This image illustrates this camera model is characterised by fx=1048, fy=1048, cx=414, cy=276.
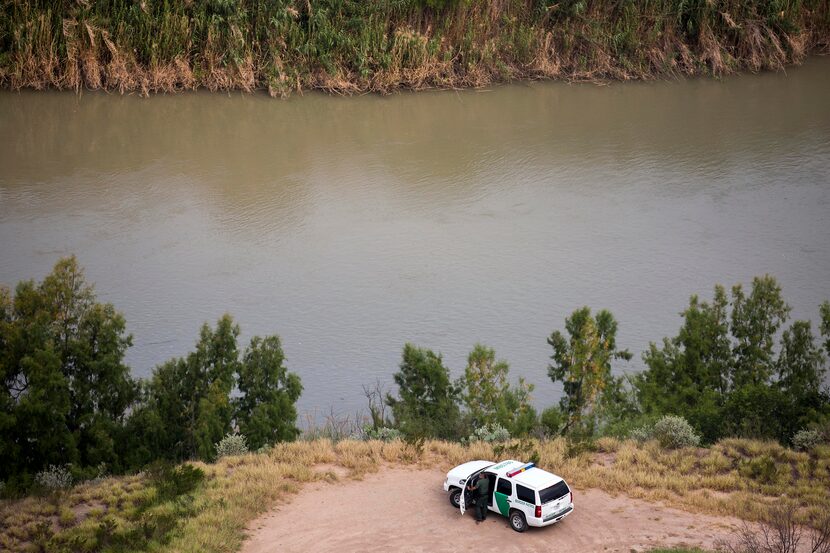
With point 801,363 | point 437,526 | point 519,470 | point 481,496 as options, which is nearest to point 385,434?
point 437,526

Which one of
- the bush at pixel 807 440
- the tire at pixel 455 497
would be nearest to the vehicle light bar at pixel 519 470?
the tire at pixel 455 497

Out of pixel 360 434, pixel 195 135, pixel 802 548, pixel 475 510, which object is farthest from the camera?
pixel 195 135

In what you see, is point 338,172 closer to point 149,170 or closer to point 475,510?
point 149,170

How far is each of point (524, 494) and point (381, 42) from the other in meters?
21.5

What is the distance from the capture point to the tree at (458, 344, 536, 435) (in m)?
16.0

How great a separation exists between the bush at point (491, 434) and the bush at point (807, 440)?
4061 millimetres

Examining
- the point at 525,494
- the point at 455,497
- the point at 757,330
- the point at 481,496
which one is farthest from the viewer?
the point at 757,330

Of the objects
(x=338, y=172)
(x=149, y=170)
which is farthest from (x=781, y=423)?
(x=149, y=170)

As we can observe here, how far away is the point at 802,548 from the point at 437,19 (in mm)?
23412

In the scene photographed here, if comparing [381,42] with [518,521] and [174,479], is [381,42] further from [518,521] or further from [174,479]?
[518,521]

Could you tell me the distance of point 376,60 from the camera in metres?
31.5

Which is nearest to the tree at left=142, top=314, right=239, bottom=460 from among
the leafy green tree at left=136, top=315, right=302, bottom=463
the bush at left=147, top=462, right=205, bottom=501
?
the leafy green tree at left=136, top=315, right=302, bottom=463

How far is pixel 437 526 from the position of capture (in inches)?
490

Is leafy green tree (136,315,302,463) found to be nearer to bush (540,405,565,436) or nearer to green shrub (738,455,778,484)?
bush (540,405,565,436)
